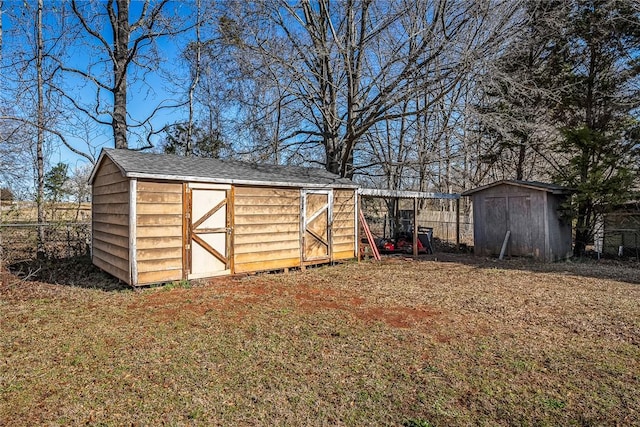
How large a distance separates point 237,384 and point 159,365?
2.88ft

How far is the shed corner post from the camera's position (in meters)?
6.10

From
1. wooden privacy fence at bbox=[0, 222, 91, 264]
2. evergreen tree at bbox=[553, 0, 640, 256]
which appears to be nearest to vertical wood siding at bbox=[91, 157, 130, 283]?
wooden privacy fence at bbox=[0, 222, 91, 264]

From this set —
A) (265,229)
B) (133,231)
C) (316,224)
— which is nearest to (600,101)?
(316,224)

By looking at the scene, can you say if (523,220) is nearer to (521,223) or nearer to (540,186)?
(521,223)

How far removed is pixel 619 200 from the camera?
965cm

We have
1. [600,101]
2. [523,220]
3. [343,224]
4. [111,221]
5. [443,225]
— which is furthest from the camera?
[443,225]

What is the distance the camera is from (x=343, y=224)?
9.43 meters

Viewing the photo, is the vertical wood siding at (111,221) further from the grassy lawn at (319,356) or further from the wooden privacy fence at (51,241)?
the wooden privacy fence at (51,241)

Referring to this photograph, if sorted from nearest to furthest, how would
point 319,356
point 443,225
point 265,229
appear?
point 319,356 < point 265,229 < point 443,225

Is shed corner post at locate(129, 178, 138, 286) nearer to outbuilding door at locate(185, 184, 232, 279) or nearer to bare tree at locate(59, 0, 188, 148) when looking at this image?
outbuilding door at locate(185, 184, 232, 279)

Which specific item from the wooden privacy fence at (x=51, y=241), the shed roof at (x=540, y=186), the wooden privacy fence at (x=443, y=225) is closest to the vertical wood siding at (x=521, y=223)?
the shed roof at (x=540, y=186)

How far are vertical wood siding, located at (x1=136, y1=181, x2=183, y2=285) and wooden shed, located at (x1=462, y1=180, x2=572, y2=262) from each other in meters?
8.70

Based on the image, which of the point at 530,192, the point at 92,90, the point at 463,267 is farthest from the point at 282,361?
the point at 92,90

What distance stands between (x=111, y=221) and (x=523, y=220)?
1044cm
